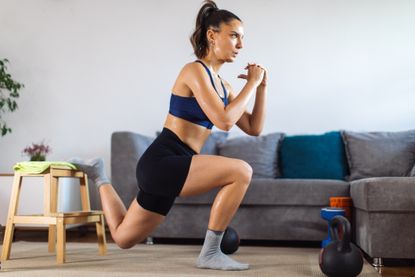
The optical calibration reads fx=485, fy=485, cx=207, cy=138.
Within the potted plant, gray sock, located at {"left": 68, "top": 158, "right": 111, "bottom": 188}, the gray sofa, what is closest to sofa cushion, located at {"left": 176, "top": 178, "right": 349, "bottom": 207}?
the gray sofa

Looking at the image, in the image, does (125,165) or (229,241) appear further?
(125,165)

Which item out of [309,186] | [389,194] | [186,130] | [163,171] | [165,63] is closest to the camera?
[163,171]

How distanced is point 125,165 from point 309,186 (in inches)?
50.0

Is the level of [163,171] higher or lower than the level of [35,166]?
higher

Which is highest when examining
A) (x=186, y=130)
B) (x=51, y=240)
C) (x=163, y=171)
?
(x=186, y=130)

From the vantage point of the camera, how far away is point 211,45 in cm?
227

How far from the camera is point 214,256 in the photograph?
84.7 inches

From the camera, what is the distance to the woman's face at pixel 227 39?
221 cm

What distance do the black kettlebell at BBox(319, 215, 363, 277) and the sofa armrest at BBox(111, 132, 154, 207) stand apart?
5.67 ft

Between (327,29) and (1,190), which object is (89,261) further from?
(327,29)

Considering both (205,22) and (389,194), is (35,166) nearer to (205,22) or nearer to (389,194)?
(205,22)

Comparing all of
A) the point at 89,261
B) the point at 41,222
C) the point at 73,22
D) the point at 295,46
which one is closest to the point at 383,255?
the point at 89,261

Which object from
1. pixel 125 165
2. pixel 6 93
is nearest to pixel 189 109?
pixel 125 165

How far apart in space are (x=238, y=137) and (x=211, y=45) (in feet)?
5.86
